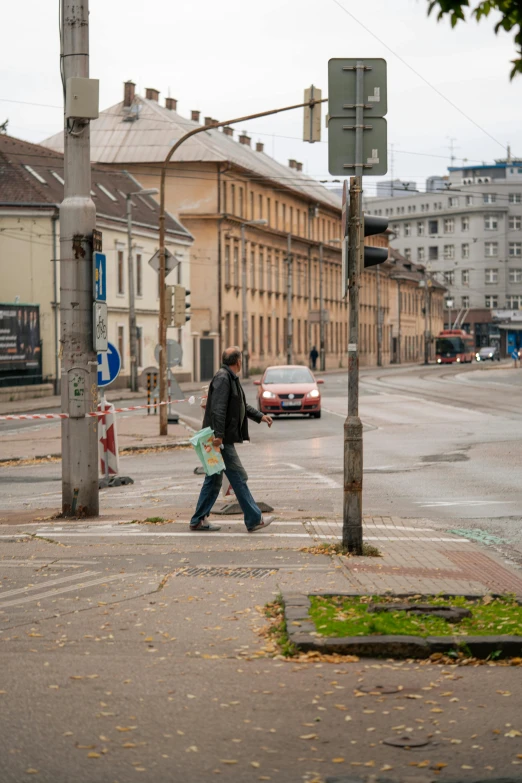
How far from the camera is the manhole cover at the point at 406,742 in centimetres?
545

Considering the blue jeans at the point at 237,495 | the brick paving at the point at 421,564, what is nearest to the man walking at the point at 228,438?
the blue jeans at the point at 237,495

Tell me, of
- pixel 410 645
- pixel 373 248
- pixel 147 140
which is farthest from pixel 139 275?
pixel 410 645

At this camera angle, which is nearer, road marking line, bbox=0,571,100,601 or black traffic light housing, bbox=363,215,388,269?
road marking line, bbox=0,571,100,601

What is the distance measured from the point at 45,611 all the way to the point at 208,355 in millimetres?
66939

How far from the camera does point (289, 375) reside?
36.8 metres

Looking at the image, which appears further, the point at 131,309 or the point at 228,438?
the point at 131,309

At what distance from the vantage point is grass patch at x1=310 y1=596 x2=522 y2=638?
7.25 metres

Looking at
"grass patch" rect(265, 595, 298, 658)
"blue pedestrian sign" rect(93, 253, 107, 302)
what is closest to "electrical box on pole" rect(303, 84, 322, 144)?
"blue pedestrian sign" rect(93, 253, 107, 302)

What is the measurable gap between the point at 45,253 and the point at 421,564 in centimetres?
4432

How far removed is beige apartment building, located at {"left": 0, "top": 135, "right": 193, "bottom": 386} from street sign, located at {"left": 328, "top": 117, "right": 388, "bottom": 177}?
118 ft

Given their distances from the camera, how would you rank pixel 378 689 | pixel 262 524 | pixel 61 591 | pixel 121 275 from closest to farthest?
pixel 378 689
pixel 61 591
pixel 262 524
pixel 121 275

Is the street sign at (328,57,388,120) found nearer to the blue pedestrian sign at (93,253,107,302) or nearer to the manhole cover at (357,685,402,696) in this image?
the blue pedestrian sign at (93,253,107,302)

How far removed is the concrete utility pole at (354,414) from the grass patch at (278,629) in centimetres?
222

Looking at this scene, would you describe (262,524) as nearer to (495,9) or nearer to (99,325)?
(99,325)
